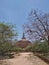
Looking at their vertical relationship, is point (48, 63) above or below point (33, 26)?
below

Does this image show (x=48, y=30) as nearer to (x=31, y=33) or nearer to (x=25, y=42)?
(x=31, y=33)

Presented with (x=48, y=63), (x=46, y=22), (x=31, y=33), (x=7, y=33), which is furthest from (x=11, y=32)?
(x=48, y=63)

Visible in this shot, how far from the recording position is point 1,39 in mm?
17234

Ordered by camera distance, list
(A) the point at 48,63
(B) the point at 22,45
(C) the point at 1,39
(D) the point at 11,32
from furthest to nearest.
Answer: (B) the point at 22,45, (D) the point at 11,32, (C) the point at 1,39, (A) the point at 48,63

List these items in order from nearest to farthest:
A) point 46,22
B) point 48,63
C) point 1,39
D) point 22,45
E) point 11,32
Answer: point 48,63, point 1,39, point 46,22, point 11,32, point 22,45

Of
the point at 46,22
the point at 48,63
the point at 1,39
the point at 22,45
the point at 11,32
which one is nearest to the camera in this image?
the point at 48,63

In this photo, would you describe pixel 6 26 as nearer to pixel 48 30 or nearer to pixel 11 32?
pixel 11 32

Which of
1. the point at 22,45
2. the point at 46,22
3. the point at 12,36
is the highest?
the point at 46,22

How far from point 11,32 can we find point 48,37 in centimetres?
450

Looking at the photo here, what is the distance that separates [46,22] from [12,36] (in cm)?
448

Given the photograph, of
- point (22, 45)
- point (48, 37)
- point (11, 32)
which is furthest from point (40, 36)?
point (22, 45)

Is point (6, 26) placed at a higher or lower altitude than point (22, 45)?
higher

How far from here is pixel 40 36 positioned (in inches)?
719

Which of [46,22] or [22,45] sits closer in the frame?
[46,22]
